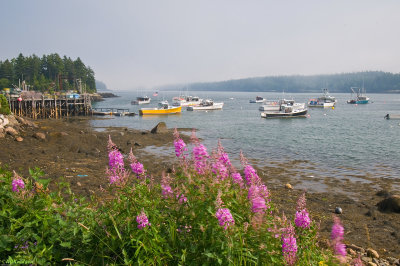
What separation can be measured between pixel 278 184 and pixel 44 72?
460 ft

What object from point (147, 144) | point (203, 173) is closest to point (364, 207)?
point (203, 173)

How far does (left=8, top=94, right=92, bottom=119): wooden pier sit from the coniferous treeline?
1859 inches

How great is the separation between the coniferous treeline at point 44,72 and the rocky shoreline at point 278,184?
88903 mm

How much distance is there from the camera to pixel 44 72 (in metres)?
134

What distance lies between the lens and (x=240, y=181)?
4.16 meters

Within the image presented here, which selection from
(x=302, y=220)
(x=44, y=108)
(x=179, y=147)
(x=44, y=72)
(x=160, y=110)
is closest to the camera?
(x=302, y=220)

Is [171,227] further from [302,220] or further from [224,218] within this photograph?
[302,220]

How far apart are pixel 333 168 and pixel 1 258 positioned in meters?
18.9

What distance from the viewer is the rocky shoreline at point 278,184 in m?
8.80

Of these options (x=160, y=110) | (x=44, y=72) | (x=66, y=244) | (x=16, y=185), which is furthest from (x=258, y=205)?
(x=44, y=72)

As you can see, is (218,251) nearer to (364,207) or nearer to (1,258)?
(1,258)

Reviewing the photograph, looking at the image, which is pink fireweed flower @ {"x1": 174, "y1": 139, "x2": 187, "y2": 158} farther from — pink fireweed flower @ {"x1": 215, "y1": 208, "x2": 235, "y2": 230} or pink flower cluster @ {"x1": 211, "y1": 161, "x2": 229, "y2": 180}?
pink fireweed flower @ {"x1": 215, "y1": 208, "x2": 235, "y2": 230}

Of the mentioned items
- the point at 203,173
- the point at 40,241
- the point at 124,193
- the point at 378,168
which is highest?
the point at 203,173

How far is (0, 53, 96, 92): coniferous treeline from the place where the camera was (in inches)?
4562
